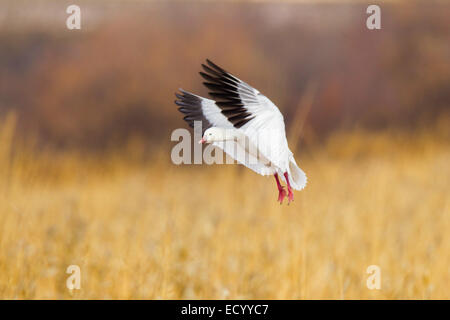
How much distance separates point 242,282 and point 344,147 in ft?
7.67

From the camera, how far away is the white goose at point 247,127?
1.12 ft

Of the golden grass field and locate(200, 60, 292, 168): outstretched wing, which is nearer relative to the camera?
locate(200, 60, 292, 168): outstretched wing

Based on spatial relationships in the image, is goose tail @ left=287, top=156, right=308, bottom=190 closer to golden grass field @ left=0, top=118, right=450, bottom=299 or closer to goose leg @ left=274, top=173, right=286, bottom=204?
goose leg @ left=274, top=173, right=286, bottom=204

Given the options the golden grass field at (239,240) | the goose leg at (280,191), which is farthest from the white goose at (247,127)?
the golden grass field at (239,240)

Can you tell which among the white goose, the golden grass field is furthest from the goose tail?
the golden grass field

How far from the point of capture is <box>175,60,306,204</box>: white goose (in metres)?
0.34

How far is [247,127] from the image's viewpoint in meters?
0.34

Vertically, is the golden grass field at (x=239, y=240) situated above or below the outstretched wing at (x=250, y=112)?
below

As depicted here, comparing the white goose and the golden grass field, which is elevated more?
the white goose

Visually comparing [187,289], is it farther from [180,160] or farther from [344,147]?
[180,160]

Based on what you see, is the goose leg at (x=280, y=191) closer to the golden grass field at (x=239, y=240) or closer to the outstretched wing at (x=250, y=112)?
the outstretched wing at (x=250, y=112)

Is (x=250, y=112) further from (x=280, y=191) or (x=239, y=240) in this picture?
(x=239, y=240)

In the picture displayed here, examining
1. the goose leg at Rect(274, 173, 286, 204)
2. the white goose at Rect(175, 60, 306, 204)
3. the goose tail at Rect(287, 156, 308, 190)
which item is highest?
the white goose at Rect(175, 60, 306, 204)

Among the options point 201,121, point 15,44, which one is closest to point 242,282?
point 201,121
